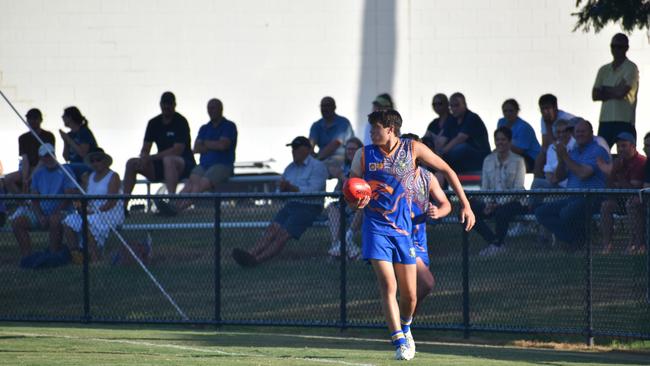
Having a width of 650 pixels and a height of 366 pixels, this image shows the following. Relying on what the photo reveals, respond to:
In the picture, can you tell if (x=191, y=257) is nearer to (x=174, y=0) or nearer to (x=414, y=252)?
(x=414, y=252)

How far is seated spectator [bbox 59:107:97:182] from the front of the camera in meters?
17.7

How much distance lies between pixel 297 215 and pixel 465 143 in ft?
14.0

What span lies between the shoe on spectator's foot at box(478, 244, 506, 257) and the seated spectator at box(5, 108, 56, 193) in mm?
7601

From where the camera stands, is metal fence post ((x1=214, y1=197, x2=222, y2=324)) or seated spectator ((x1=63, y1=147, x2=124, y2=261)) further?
seated spectator ((x1=63, y1=147, x2=124, y2=261))

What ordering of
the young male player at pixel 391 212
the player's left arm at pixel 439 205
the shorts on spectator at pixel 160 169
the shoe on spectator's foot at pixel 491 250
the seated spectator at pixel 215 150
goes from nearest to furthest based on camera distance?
the young male player at pixel 391 212 < the player's left arm at pixel 439 205 < the shoe on spectator's foot at pixel 491 250 < the seated spectator at pixel 215 150 < the shorts on spectator at pixel 160 169

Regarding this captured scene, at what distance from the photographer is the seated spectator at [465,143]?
16.3m

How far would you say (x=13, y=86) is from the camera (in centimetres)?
1933

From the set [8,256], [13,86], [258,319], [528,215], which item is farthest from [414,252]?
[13,86]

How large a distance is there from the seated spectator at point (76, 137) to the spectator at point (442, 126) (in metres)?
4.60

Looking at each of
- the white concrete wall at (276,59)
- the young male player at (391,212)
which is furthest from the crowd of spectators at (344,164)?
the young male player at (391,212)

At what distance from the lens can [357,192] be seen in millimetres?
9688

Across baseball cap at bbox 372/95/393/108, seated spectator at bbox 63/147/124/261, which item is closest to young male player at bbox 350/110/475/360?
seated spectator at bbox 63/147/124/261

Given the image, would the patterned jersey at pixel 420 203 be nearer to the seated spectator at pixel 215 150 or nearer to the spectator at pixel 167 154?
the seated spectator at pixel 215 150

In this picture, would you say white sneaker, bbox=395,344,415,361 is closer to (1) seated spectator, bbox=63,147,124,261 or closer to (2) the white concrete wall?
(1) seated spectator, bbox=63,147,124,261
